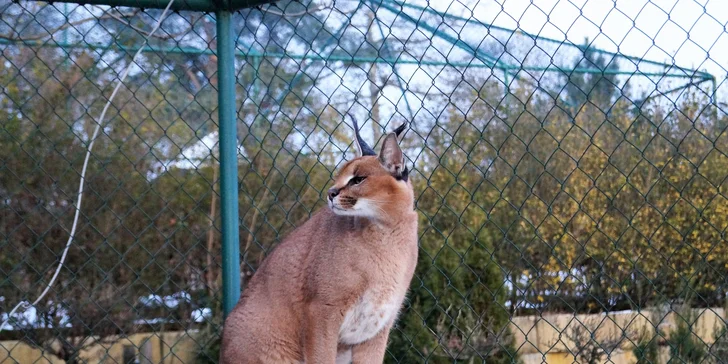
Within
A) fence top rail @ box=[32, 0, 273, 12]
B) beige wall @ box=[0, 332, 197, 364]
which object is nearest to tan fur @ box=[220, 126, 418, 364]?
fence top rail @ box=[32, 0, 273, 12]

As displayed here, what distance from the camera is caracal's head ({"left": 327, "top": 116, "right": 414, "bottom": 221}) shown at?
327 centimetres

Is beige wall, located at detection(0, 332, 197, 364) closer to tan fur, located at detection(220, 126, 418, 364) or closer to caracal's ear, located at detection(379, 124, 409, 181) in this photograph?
tan fur, located at detection(220, 126, 418, 364)

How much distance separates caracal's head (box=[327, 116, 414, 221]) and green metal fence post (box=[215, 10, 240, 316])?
2.63 feet

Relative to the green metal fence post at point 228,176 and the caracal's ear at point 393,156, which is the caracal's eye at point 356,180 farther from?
the green metal fence post at point 228,176

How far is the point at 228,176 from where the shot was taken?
3994 millimetres

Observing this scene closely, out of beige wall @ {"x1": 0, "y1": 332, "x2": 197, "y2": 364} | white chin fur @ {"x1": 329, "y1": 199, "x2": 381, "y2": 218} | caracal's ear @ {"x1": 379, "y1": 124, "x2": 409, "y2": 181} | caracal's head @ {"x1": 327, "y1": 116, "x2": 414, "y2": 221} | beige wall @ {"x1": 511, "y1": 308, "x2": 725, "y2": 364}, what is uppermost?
caracal's ear @ {"x1": 379, "y1": 124, "x2": 409, "y2": 181}

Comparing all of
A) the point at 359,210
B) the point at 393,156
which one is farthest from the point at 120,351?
the point at 393,156

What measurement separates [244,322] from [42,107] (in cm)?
544

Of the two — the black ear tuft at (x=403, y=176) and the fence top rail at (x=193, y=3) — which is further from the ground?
the fence top rail at (x=193, y=3)

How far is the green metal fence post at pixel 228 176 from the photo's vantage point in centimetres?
396

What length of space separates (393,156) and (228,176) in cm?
102

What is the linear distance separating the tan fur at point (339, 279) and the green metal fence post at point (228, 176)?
1.40ft

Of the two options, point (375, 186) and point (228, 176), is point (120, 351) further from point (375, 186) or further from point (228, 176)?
point (375, 186)

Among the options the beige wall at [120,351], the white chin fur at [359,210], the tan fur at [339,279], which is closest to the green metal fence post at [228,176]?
the tan fur at [339,279]
